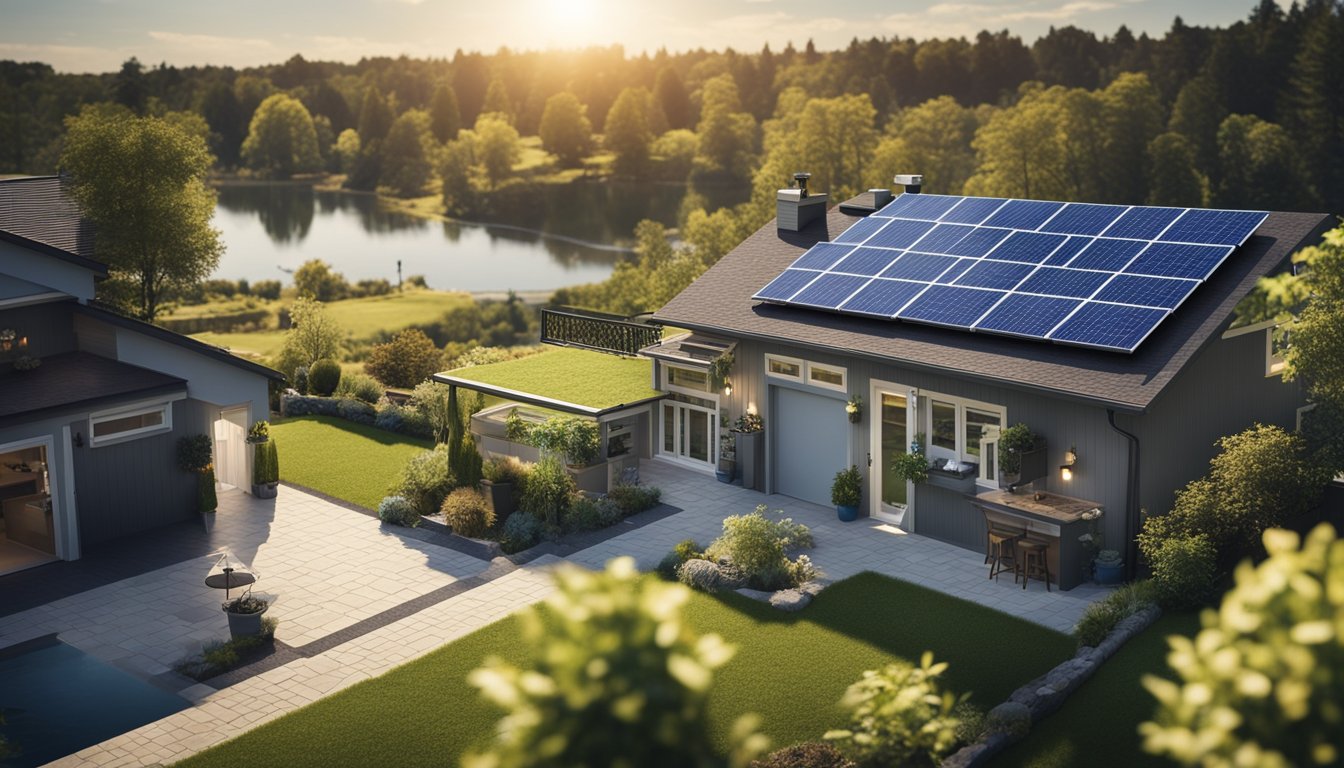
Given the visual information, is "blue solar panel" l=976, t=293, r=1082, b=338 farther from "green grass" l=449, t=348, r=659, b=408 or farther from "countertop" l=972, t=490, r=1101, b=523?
"green grass" l=449, t=348, r=659, b=408

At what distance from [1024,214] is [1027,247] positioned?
1466 millimetres

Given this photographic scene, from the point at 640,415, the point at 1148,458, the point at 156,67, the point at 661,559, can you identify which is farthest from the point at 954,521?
the point at 156,67

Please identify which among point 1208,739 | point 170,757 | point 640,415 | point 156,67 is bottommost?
point 170,757

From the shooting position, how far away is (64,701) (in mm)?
Result: 15133

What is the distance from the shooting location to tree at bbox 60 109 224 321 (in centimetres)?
2928

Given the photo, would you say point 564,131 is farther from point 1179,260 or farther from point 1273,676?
point 1273,676

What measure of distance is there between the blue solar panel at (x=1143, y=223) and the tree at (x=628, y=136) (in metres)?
75.1

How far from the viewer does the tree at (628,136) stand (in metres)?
93.6

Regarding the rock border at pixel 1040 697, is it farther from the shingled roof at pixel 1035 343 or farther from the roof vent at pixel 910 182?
the roof vent at pixel 910 182

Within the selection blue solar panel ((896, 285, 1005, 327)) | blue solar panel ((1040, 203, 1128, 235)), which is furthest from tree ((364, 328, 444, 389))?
blue solar panel ((1040, 203, 1128, 235))

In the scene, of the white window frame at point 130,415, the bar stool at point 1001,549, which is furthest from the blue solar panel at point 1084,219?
the white window frame at point 130,415

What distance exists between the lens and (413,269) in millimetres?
79500

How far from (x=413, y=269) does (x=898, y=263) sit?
6155cm

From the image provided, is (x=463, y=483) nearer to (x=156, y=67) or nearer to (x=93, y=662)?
(x=93, y=662)
